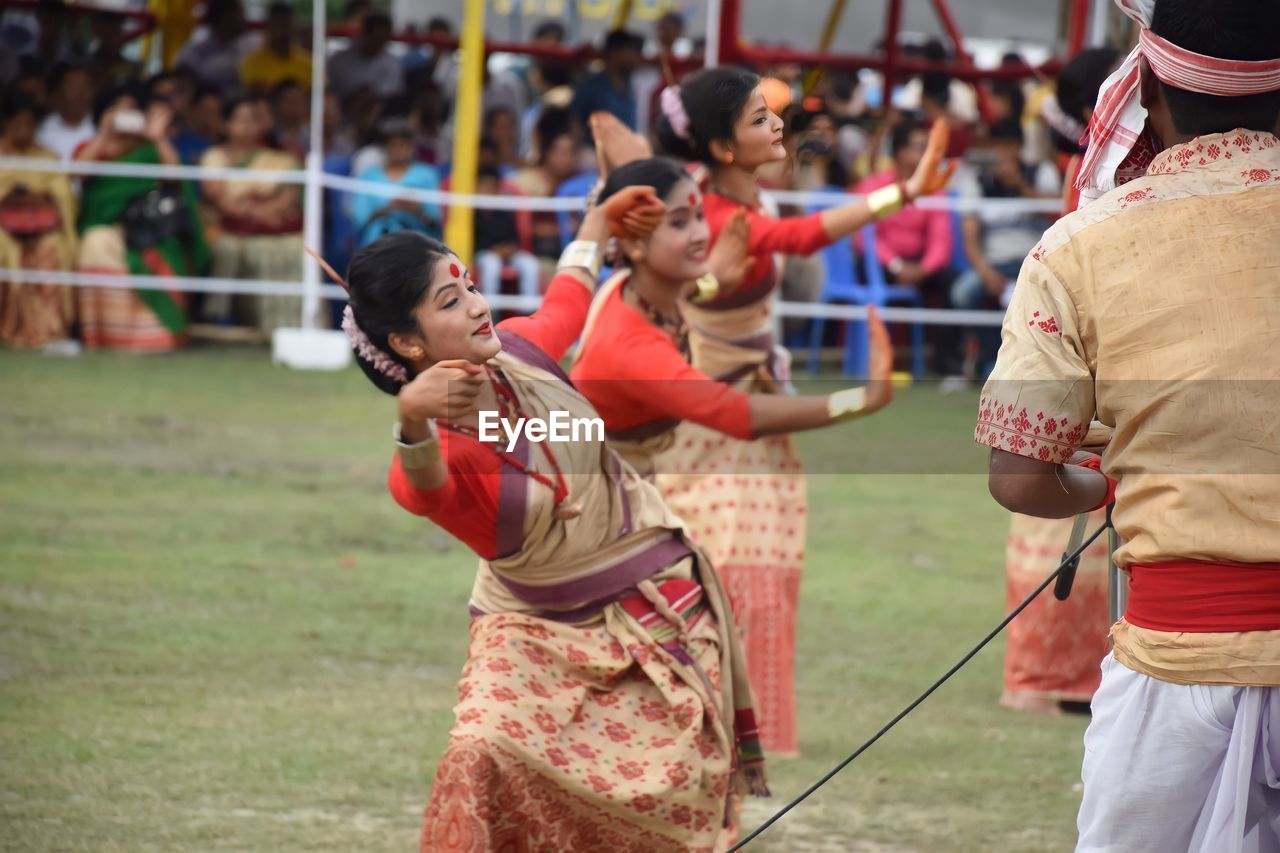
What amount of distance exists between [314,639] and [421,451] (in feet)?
9.56

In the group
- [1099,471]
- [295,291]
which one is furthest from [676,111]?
[295,291]

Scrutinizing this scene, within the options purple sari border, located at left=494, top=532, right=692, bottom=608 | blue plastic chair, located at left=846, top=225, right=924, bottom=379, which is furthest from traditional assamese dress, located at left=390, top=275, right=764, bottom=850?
blue plastic chair, located at left=846, top=225, right=924, bottom=379

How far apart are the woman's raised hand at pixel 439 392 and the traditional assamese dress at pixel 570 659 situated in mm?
284

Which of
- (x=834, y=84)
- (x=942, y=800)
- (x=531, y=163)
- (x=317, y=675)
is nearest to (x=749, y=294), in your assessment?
(x=942, y=800)

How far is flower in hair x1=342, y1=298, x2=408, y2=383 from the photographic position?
3141mm

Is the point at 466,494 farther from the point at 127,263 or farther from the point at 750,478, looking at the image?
the point at 127,263

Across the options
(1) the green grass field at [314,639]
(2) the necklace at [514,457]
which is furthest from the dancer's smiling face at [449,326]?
(1) the green grass field at [314,639]

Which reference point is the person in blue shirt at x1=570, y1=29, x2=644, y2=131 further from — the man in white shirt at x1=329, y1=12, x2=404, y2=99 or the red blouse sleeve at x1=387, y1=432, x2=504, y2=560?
the red blouse sleeve at x1=387, y1=432, x2=504, y2=560

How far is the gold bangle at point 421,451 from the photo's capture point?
2869 millimetres

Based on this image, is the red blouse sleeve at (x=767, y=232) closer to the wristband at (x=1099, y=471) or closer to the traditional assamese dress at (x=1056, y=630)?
the traditional assamese dress at (x=1056, y=630)

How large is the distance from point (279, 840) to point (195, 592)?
7.26ft

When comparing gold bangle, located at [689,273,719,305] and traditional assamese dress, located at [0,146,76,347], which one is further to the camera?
traditional assamese dress, located at [0,146,76,347]

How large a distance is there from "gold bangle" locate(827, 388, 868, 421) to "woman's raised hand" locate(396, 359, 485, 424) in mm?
1025

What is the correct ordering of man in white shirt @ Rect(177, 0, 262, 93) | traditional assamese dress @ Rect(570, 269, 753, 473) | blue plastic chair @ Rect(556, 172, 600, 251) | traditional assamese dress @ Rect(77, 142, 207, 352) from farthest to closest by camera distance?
1. man in white shirt @ Rect(177, 0, 262, 93)
2. blue plastic chair @ Rect(556, 172, 600, 251)
3. traditional assamese dress @ Rect(77, 142, 207, 352)
4. traditional assamese dress @ Rect(570, 269, 753, 473)
